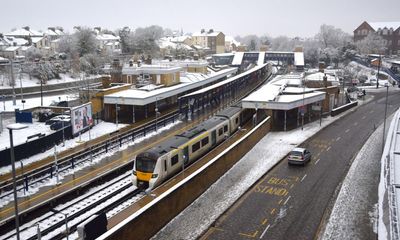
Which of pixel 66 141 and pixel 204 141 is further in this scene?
pixel 66 141

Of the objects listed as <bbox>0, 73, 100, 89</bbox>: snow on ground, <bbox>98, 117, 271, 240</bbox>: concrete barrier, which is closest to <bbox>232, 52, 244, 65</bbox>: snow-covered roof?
<bbox>0, 73, 100, 89</bbox>: snow on ground

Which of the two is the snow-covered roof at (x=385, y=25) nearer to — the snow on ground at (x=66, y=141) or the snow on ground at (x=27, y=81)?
the snow on ground at (x=27, y=81)

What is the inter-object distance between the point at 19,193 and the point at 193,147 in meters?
11.4

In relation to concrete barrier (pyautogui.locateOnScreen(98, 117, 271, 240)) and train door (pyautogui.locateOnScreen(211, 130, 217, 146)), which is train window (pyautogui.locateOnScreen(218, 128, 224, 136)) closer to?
train door (pyautogui.locateOnScreen(211, 130, 217, 146))

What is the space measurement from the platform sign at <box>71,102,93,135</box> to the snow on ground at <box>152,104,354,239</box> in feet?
49.5

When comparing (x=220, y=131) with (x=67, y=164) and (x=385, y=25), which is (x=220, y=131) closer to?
(x=67, y=164)

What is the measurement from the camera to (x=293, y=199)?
23.6 meters

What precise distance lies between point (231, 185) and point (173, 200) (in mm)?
5832

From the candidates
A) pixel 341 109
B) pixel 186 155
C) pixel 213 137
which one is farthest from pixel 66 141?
pixel 341 109

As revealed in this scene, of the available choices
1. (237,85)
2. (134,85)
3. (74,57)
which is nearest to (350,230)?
(134,85)

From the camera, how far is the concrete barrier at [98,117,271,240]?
1773cm

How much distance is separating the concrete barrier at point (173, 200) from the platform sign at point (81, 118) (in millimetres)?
14653

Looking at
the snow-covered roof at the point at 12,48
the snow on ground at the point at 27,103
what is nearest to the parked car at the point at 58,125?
the snow on ground at the point at 27,103

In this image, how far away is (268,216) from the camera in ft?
69.7
